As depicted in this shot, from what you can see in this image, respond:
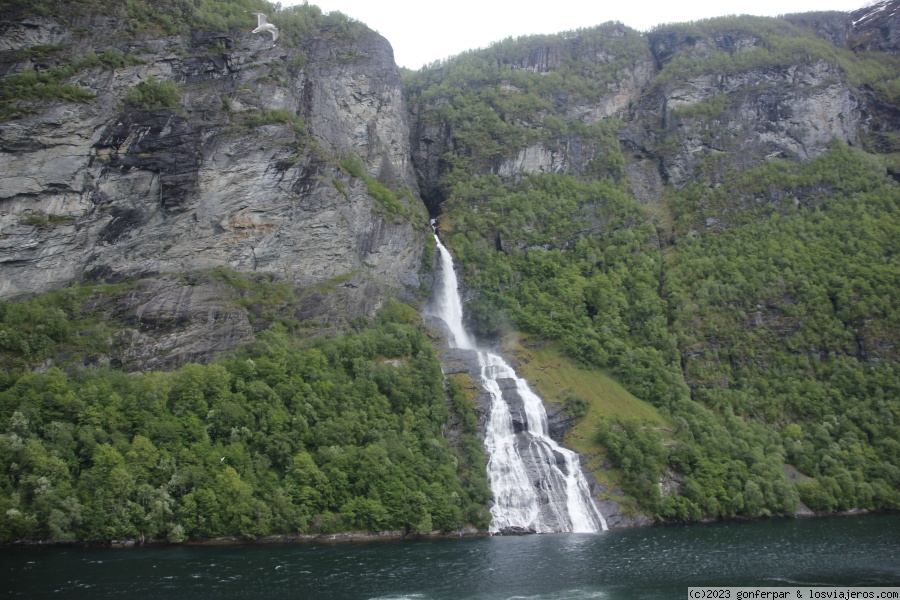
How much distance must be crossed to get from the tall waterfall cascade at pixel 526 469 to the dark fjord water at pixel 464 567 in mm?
7626

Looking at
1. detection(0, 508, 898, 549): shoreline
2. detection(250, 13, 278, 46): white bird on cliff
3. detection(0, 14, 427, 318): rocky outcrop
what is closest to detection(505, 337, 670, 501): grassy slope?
detection(0, 508, 898, 549): shoreline

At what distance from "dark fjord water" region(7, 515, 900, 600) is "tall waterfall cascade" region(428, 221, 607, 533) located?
7.63 m

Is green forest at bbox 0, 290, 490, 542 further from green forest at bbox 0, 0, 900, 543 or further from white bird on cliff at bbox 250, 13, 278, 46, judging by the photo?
white bird on cliff at bbox 250, 13, 278, 46

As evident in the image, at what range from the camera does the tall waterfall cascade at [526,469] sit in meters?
66.5

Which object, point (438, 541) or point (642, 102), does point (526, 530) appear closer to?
point (438, 541)

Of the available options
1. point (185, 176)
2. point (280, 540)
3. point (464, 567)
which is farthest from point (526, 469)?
point (185, 176)

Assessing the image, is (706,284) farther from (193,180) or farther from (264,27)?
(264,27)

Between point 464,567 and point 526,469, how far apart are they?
2710 cm

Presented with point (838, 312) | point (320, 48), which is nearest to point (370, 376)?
point (320, 48)

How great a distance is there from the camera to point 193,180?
83.9 m

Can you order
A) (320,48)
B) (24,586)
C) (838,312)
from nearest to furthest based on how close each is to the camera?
1. (24,586)
2. (838,312)
3. (320,48)

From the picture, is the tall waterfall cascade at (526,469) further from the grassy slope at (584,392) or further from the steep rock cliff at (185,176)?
the steep rock cliff at (185,176)

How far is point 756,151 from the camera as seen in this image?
134m

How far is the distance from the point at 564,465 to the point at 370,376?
24.7 meters
